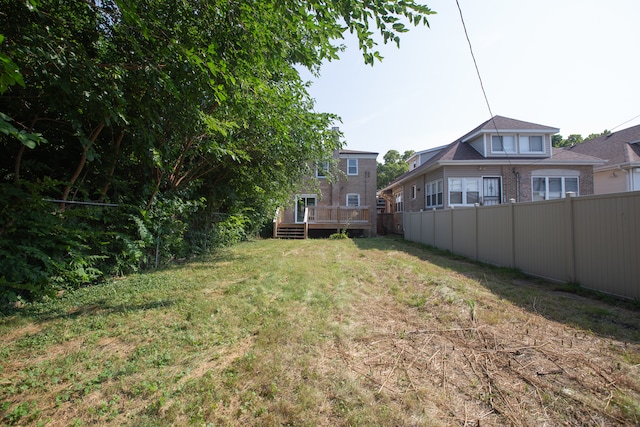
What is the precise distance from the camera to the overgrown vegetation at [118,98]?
2.89m

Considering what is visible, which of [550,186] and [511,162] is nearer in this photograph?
[511,162]

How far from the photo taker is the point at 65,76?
296 centimetres

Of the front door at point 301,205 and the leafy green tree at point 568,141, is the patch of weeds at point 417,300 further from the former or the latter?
the leafy green tree at point 568,141

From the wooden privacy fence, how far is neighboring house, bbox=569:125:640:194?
11929mm

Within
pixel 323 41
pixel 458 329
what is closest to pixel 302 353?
pixel 458 329

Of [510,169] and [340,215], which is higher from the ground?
[510,169]

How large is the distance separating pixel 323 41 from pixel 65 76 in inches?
108

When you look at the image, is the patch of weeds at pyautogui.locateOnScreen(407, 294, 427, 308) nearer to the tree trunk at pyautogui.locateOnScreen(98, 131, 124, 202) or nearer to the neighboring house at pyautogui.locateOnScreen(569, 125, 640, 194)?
the tree trunk at pyautogui.locateOnScreen(98, 131, 124, 202)

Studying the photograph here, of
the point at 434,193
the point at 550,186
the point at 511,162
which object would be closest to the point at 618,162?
the point at 550,186

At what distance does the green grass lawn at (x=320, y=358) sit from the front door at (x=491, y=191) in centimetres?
1025

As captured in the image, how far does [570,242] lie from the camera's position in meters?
4.94

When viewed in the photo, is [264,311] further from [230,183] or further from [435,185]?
[435,185]

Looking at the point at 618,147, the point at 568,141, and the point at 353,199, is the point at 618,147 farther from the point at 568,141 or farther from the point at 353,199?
the point at 568,141

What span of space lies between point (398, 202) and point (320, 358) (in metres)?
20.5
